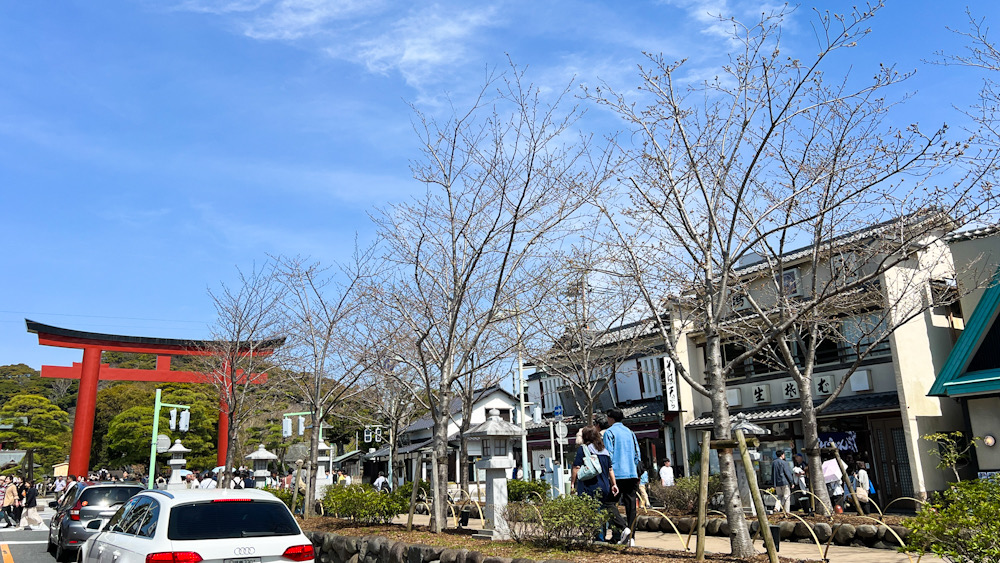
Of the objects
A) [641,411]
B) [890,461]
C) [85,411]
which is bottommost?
[890,461]

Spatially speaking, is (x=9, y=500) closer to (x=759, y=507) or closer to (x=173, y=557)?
(x=173, y=557)

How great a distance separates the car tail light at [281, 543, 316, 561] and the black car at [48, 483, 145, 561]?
834 cm

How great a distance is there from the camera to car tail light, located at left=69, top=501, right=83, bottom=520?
1343cm

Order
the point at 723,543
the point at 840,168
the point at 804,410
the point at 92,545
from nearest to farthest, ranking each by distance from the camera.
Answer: the point at 92,545
the point at 840,168
the point at 723,543
the point at 804,410

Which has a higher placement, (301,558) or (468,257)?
(468,257)

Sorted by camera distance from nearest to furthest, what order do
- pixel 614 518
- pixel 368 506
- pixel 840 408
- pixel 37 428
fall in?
pixel 614 518 < pixel 368 506 < pixel 840 408 < pixel 37 428

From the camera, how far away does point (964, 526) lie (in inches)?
209

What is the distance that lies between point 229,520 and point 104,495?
921 centimetres

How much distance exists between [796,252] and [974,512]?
20107mm

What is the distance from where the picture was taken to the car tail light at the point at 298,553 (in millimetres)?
6814

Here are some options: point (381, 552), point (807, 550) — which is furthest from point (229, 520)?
point (807, 550)

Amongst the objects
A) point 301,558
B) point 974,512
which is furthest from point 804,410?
point 301,558

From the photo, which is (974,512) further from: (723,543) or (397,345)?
(397,345)

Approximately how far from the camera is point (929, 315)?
21.1 m
